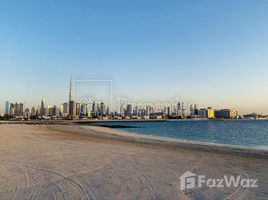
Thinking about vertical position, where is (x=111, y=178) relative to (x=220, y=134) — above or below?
above

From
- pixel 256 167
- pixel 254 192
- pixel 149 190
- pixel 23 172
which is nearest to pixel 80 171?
pixel 23 172

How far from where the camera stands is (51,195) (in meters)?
6.10

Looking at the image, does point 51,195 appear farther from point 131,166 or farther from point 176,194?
point 131,166

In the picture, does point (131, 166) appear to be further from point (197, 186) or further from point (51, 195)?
point (51, 195)

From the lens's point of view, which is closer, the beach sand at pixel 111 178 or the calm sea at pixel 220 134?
the beach sand at pixel 111 178

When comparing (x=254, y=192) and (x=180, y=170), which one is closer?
(x=254, y=192)

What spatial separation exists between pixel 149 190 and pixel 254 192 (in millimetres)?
2792

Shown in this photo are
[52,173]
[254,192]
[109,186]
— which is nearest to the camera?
[254,192]

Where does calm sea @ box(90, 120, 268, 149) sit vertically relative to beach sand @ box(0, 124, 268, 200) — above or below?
below

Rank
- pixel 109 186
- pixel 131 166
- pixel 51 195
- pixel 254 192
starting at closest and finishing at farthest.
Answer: pixel 51 195
pixel 254 192
pixel 109 186
pixel 131 166

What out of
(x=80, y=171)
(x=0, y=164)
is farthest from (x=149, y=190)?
(x=0, y=164)

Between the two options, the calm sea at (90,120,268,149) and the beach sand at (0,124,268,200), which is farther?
the calm sea at (90,120,268,149)

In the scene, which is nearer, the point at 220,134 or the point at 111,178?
→ the point at 111,178

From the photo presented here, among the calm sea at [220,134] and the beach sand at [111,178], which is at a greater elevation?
the beach sand at [111,178]
